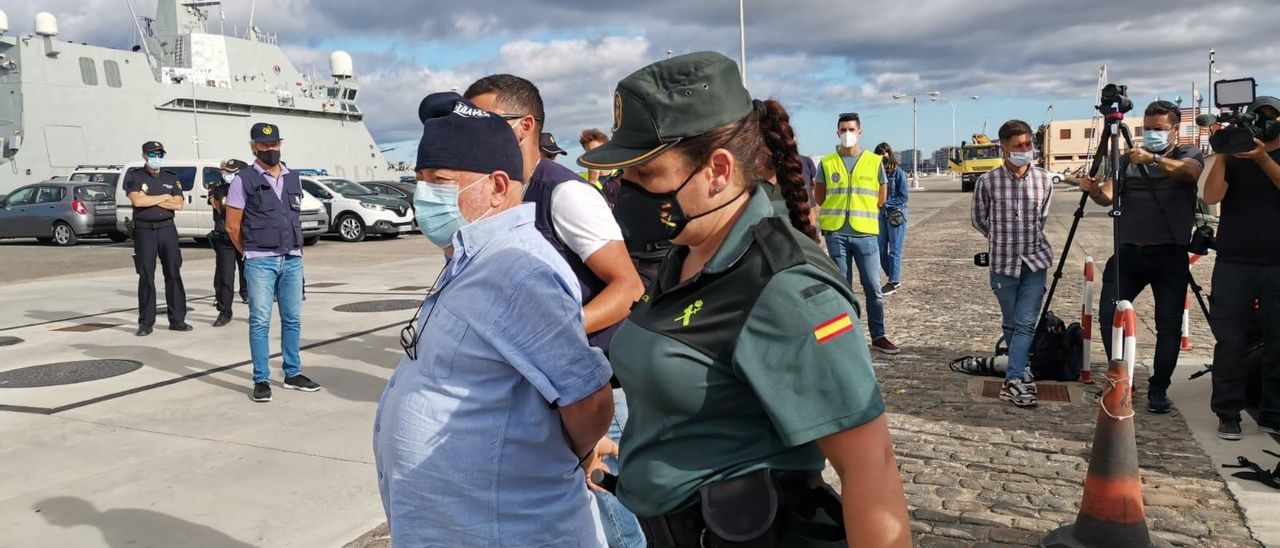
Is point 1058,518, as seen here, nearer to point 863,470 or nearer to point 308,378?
point 863,470

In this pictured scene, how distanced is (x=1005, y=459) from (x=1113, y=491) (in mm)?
1236

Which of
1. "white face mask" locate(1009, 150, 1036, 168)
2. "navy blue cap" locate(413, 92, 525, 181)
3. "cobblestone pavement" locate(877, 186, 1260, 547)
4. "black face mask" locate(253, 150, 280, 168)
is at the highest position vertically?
"black face mask" locate(253, 150, 280, 168)

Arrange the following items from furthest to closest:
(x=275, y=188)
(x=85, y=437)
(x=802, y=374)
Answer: (x=275, y=188)
(x=85, y=437)
(x=802, y=374)

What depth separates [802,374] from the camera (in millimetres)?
1479

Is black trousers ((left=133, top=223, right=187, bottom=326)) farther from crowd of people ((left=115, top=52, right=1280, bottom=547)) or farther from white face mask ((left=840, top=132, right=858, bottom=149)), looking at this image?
crowd of people ((left=115, top=52, right=1280, bottom=547))

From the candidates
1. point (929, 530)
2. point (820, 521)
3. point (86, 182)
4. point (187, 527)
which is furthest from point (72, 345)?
point (86, 182)

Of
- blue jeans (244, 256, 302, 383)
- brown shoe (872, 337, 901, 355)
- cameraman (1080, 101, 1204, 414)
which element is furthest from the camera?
brown shoe (872, 337, 901, 355)

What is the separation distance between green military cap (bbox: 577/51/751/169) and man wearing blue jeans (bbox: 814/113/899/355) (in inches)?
244

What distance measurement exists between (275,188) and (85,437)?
83.5 inches

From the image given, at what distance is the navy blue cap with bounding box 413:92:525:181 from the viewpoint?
2.31 m

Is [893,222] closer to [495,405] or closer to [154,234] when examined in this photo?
[154,234]

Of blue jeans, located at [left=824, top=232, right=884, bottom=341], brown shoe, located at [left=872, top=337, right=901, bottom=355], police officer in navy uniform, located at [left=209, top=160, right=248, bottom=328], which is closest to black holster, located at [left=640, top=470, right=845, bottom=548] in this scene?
blue jeans, located at [left=824, top=232, right=884, bottom=341]

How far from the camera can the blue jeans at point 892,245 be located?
1134 cm

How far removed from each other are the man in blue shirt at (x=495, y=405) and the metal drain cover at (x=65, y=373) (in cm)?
654
